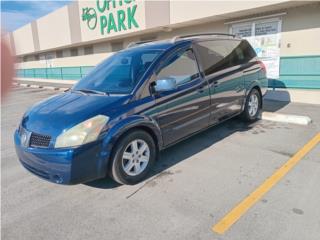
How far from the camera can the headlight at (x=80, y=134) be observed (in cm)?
286

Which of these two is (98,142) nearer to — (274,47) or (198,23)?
(274,47)

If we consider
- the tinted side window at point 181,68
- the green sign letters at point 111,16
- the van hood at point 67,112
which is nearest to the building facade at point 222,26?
the green sign letters at point 111,16

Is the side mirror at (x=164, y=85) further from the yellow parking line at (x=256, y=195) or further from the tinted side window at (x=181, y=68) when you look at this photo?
the yellow parking line at (x=256, y=195)

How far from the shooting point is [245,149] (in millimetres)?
4320

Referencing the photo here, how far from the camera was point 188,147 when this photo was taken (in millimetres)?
4547

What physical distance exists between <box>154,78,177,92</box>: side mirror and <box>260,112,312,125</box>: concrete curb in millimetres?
3335

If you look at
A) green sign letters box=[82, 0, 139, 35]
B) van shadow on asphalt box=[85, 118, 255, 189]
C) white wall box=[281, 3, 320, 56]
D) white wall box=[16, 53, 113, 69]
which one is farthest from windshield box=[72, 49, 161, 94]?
white wall box=[16, 53, 113, 69]

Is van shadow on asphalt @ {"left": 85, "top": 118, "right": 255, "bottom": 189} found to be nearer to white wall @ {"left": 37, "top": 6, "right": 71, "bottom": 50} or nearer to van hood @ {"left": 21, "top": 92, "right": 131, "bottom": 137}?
van hood @ {"left": 21, "top": 92, "right": 131, "bottom": 137}

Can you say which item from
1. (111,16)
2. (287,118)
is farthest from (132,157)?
(111,16)

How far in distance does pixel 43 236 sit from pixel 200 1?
966 cm

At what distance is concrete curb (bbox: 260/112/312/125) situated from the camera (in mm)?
5488

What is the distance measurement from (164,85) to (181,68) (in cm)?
68

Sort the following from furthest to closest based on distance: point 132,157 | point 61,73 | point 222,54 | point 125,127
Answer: point 61,73
point 222,54
point 132,157
point 125,127

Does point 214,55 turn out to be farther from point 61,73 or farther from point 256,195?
point 61,73
